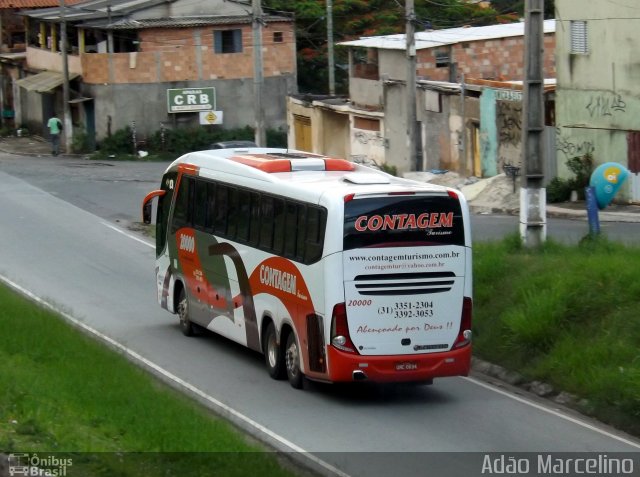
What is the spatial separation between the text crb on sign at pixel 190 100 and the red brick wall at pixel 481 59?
12745mm

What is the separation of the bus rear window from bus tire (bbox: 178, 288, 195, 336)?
5.92m

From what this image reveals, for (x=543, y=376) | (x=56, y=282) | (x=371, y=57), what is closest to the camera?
(x=543, y=376)

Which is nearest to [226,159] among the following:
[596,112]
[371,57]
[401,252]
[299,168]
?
[299,168]

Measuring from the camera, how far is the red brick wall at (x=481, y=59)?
44.2m

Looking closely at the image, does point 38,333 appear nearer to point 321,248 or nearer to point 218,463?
point 321,248

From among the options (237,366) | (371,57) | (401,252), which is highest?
(371,57)

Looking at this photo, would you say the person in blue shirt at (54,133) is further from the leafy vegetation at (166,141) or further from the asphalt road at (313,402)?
the asphalt road at (313,402)

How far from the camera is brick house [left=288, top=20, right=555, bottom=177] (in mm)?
38188

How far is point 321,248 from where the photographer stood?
1430 cm

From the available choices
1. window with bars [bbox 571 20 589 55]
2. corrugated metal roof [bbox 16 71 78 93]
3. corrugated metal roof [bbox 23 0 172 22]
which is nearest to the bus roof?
window with bars [bbox 571 20 589 55]

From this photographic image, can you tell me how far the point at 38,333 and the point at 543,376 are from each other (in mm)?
6725

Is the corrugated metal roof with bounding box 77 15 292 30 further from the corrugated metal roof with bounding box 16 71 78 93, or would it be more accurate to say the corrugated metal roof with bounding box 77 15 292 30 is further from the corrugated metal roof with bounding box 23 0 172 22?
the corrugated metal roof with bounding box 16 71 78 93

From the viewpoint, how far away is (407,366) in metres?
14.4

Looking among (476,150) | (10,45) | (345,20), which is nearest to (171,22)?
(345,20)
